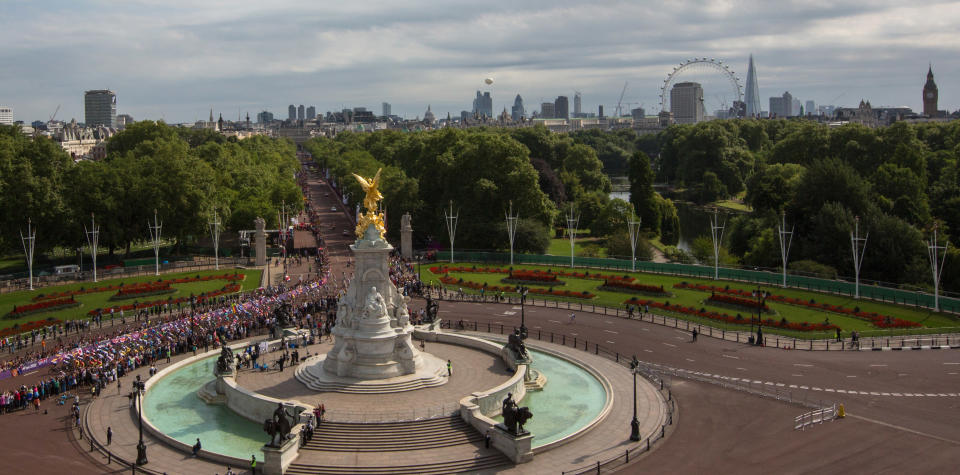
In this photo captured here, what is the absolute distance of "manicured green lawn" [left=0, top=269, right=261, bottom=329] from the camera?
57.5 m

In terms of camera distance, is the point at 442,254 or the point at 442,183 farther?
the point at 442,183

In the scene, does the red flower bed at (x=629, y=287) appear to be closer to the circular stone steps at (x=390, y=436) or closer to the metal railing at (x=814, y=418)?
the metal railing at (x=814, y=418)

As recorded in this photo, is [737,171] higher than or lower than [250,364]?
higher

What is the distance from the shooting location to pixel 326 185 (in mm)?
180250

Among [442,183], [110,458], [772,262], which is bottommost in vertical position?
[110,458]

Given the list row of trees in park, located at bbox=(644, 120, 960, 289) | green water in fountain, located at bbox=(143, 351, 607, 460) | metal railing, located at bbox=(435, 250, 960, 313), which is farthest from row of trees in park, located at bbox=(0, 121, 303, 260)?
row of trees in park, located at bbox=(644, 120, 960, 289)

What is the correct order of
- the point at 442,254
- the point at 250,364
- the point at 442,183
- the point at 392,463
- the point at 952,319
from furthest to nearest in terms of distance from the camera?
the point at 442,183
the point at 442,254
the point at 952,319
the point at 250,364
the point at 392,463

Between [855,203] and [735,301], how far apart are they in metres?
24.2

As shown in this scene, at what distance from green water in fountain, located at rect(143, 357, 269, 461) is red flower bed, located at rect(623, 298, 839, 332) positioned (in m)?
32.1

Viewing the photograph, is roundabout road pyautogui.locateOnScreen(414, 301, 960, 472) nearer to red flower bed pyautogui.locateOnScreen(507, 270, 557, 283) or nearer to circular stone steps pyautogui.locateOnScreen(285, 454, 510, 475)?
circular stone steps pyautogui.locateOnScreen(285, 454, 510, 475)

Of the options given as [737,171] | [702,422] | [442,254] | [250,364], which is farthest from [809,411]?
[737,171]

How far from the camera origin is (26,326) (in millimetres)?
53438

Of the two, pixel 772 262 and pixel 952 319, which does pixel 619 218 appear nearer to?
pixel 772 262

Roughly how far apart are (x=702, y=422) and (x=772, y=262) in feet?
136
